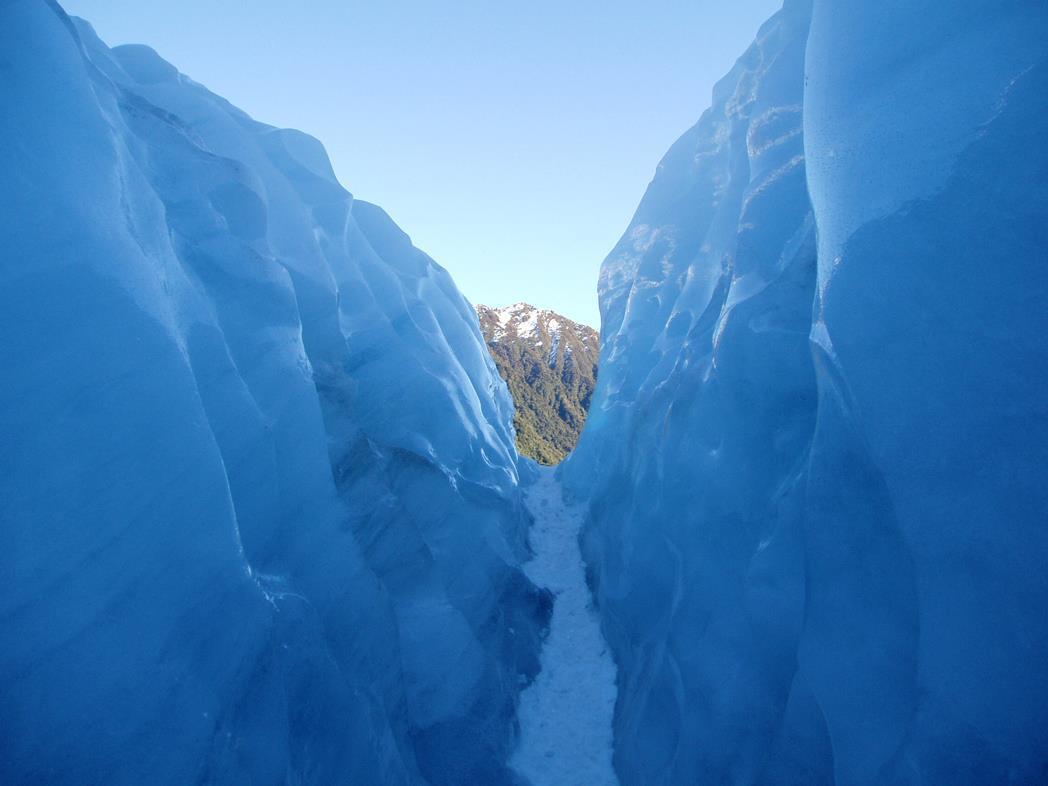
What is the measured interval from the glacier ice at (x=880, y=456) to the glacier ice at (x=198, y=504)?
2899mm

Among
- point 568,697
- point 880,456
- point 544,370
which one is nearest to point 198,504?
point 880,456

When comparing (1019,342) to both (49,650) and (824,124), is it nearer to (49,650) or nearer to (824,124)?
(824,124)

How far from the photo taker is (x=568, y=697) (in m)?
7.86

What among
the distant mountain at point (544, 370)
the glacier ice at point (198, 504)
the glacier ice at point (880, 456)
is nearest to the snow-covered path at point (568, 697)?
the glacier ice at point (198, 504)

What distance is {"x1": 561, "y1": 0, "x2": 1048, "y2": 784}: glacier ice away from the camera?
3238mm

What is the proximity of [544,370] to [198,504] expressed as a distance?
46.5 meters

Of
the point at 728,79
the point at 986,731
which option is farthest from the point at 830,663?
the point at 728,79

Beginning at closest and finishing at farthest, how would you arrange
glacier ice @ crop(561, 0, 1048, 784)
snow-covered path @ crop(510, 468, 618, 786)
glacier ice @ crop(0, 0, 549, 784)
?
glacier ice @ crop(561, 0, 1048, 784) → glacier ice @ crop(0, 0, 549, 784) → snow-covered path @ crop(510, 468, 618, 786)

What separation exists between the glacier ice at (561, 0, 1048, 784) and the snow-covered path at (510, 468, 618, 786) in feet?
1.47

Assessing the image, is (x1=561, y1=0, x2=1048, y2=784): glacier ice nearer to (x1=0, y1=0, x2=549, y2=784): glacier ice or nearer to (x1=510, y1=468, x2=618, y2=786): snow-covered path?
(x1=510, y1=468, x2=618, y2=786): snow-covered path

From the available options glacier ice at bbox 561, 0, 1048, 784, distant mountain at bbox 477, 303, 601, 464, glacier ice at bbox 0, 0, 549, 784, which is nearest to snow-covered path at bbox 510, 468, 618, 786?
glacier ice at bbox 0, 0, 549, 784

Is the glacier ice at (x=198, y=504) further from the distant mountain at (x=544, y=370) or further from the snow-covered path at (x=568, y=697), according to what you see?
the distant mountain at (x=544, y=370)

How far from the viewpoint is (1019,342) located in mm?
3268

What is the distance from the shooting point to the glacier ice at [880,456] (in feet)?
10.6
